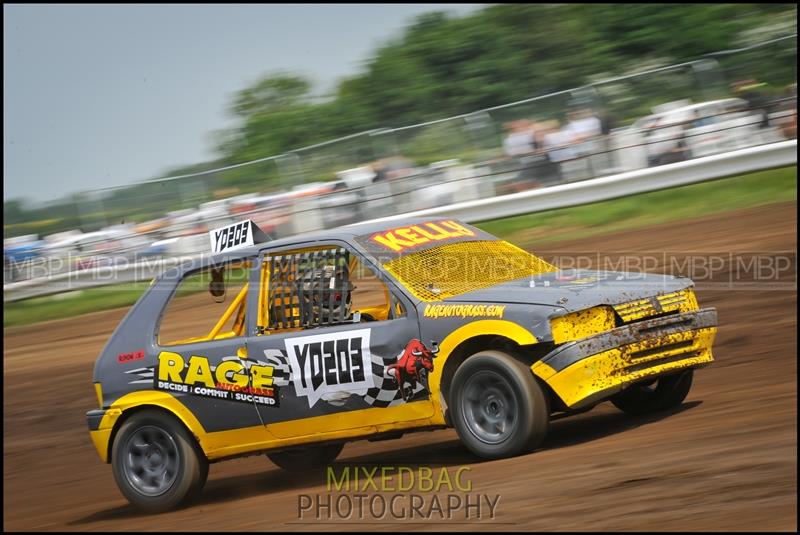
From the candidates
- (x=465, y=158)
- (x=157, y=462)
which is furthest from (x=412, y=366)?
(x=465, y=158)

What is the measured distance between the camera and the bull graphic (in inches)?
238

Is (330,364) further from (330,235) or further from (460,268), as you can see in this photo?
(460,268)

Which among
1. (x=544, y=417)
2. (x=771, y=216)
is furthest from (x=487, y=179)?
(x=544, y=417)

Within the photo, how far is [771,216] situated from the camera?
506 inches

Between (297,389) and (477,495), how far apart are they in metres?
1.59

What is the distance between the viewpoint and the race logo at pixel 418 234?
6656mm

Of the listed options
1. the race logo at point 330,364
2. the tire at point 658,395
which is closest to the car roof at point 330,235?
the race logo at point 330,364

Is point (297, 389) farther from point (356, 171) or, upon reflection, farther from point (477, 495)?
point (356, 171)

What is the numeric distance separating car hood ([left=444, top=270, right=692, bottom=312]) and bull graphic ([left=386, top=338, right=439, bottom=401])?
31cm

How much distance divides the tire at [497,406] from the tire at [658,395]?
1.16m

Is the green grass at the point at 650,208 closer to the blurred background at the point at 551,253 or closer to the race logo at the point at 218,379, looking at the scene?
the blurred background at the point at 551,253

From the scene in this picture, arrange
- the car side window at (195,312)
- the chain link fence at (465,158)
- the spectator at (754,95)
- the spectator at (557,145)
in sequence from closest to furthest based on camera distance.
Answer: the car side window at (195,312), the spectator at (754,95), the chain link fence at (465,158), the spectator at (557,145)

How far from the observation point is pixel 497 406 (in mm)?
5844

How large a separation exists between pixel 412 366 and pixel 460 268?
875 millimetres
